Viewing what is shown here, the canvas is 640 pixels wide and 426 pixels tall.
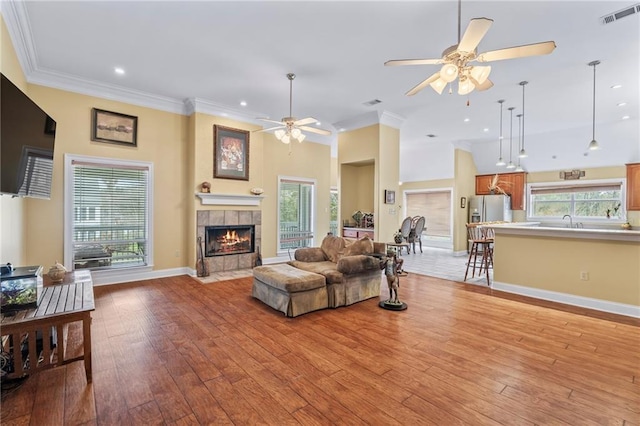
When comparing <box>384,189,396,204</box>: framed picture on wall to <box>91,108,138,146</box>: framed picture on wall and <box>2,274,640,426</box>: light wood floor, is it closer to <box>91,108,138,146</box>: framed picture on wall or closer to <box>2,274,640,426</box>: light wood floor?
<box>2,274,640,426</box>: light wood floor

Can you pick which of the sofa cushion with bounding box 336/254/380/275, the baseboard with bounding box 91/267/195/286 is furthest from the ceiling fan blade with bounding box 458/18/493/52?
the baseboard with bounding box 91/267/195/286

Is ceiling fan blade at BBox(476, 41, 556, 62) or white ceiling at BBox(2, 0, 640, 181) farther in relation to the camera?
white ceiling at BBox(2, 0, 640, 181)

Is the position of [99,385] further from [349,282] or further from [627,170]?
[627,170]

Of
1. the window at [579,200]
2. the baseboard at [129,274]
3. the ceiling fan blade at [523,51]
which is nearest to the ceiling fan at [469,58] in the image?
the ceiling fan blade at [523,51]

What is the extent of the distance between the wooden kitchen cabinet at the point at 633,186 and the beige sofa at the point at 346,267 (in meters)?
6.89

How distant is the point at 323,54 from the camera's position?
386 cm

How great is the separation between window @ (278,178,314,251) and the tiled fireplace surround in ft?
2.61

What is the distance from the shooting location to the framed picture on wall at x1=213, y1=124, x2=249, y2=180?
232 inches

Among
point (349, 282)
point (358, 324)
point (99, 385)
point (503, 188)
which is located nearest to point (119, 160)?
point (99, 385)

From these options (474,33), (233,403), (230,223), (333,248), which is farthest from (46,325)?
(230,223)

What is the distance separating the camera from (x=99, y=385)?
85.8 inches

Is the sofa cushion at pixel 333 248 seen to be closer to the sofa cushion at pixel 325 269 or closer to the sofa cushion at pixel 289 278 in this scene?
the sofa cushion at pixel 325 269

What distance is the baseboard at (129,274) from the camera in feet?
16.2

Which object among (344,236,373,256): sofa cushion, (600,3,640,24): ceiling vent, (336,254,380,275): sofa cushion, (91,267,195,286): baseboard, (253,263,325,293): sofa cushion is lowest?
(91,267,195,286): baseboard
